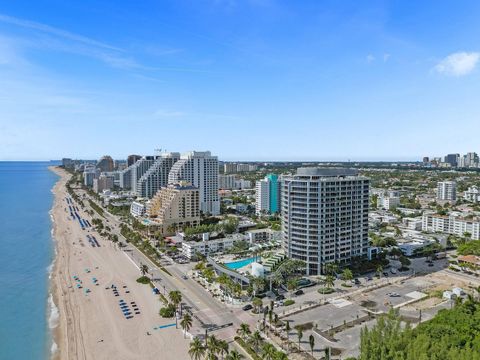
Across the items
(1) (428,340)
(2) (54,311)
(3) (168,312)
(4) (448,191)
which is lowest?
(2) (54,311)

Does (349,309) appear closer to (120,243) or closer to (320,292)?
(320,292)

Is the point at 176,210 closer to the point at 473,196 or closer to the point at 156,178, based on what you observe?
the point at 156,178

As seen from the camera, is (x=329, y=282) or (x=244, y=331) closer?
(x=244, y=331)

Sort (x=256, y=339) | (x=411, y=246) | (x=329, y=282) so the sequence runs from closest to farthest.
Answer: (x=256, y=339) < (x=329, y=282) < (x=411, y=246)

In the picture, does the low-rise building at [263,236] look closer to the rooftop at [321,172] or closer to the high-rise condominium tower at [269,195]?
the rooftop at [321,172]

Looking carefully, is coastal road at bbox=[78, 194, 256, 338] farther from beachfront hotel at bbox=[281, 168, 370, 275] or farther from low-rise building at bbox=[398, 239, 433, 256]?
low-rise building at bbox=[398, 239, 433, 256]

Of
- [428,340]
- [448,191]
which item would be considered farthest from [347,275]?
[448,191]

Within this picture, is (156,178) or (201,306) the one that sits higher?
(156,178)
